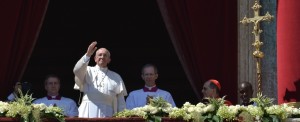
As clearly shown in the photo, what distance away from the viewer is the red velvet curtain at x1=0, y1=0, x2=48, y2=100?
1539 centimetres

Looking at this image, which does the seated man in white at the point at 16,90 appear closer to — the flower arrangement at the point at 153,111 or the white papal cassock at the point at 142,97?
the white papal cassock at the point at 142,97

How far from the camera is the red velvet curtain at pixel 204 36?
15.9m

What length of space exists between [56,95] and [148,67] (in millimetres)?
1450

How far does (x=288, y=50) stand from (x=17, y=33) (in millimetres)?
4045

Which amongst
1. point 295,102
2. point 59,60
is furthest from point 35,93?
point 295,102

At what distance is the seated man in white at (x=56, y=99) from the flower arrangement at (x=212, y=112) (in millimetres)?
1893

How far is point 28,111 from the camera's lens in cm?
1180

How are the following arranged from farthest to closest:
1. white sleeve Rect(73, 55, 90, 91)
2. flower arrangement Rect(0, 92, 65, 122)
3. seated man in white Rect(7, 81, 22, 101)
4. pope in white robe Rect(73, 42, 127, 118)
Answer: seated man in white Rect(7, 81, 22, 101), pope in white robe Rect(73, 42, 127, 118), white sleeve Rect(73, 55, 90, 91), flower arrangement Rect(0, 92, 65, 122)

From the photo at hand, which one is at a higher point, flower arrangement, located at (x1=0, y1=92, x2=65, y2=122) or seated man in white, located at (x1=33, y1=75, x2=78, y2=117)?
seated man in white, located at (x1=33, y1=75, x2=78, y2=117)

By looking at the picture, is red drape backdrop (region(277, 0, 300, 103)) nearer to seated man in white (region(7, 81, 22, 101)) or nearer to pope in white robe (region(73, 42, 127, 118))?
pope in white robe (region(73, 42, 127, 118))

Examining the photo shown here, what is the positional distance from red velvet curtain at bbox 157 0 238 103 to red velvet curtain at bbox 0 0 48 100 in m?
1.97

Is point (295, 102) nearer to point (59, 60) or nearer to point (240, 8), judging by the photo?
→ point (240, 8)

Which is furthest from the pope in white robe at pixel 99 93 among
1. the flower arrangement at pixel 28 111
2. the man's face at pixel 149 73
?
the flower arrangement at pixel 28 111

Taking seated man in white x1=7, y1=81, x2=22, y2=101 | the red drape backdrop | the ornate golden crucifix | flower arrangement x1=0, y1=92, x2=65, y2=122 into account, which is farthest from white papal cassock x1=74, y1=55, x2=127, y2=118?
the red drape backdrop
